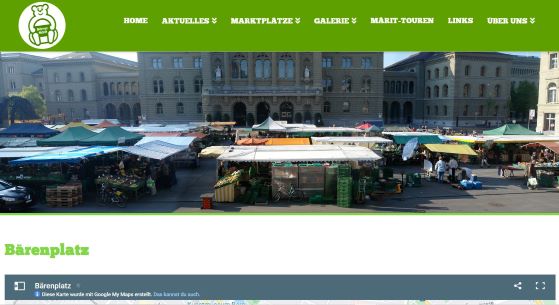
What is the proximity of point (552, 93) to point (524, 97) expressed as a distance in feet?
105

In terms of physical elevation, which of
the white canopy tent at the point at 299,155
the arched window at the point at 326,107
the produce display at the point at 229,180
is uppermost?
the arched window at the point at 326,107

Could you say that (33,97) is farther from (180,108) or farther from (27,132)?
(27,132)

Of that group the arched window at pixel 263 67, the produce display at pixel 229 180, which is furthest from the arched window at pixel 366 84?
the produce display at pixel 229 180

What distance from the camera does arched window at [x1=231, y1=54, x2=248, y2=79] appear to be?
58.3 m

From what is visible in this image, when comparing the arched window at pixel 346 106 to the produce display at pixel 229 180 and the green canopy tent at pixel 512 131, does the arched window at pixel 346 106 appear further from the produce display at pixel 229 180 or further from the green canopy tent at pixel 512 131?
the produce display at pixel 229 180

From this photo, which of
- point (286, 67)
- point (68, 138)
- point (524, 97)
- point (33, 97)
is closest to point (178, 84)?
point (286, 67)

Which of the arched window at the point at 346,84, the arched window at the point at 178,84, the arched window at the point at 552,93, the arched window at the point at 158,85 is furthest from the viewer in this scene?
the arched window at the point at 346,84

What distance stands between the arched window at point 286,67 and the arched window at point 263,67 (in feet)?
5.39

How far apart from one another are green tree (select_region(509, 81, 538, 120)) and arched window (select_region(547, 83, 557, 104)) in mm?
29603

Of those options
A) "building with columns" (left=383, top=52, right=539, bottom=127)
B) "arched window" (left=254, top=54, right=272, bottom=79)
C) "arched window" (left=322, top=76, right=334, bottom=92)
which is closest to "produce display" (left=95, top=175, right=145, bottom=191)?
"arched window" (left=254, top=54, right=272, bottom=79)

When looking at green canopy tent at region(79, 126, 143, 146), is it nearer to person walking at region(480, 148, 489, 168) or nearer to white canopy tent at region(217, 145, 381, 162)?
white canopy tent at region(217, 145, 381, 162)

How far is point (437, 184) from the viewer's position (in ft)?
59.4

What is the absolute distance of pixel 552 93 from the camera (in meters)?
38.8

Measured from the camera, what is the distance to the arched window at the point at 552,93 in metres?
38.2
